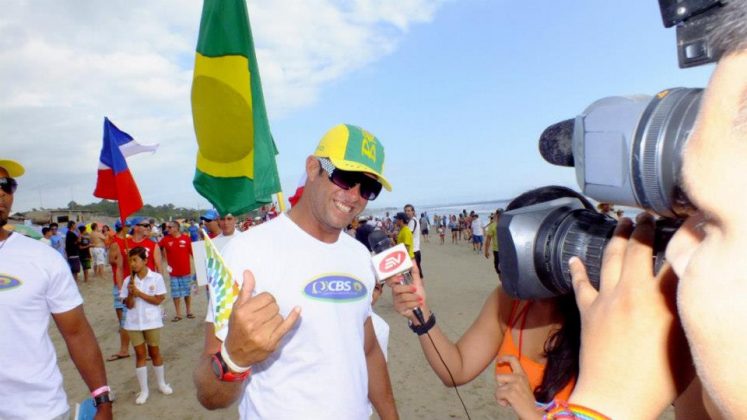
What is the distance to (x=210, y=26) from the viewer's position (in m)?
3.25

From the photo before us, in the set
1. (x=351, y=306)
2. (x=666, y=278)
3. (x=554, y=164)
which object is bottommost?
(x=351, y=306)

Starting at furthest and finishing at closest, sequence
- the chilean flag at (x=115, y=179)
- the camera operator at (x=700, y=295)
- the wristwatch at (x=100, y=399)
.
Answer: the chilean flag at (x=115, y=179) → the wristwatch at (x=100, y=399) → the camera operator at (x=700, y=295)

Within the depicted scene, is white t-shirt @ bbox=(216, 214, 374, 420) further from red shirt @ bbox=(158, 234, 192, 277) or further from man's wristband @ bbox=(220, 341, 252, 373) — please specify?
red shirt @ bbox=(158, 234, 192, 277)

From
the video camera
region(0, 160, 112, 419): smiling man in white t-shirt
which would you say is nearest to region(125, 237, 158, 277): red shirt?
region(0, 160, 112, 419): smiling man in white t-shirt

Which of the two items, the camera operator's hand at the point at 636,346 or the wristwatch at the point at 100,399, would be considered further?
the wristwatch at the point at 100,399

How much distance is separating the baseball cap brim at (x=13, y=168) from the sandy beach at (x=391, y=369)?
3156 millimetres

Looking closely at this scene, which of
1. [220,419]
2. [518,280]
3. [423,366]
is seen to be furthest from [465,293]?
[518,280]

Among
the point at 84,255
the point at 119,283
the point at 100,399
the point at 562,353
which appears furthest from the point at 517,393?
the point at 84,255

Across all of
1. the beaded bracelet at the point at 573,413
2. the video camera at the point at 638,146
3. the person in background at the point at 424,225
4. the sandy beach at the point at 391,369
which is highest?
the video camera at the point at 638,146

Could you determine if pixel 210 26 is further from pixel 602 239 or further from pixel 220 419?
pixel 220 419

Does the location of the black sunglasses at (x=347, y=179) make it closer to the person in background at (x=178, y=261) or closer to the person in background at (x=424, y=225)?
the person in background at (x=178, y=261)

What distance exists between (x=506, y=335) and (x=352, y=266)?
76 cm

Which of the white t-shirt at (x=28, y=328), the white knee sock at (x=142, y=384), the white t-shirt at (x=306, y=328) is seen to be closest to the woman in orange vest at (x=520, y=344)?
the white t-shirt at (x=306, y=328)

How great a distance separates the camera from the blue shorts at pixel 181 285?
8750 mm
